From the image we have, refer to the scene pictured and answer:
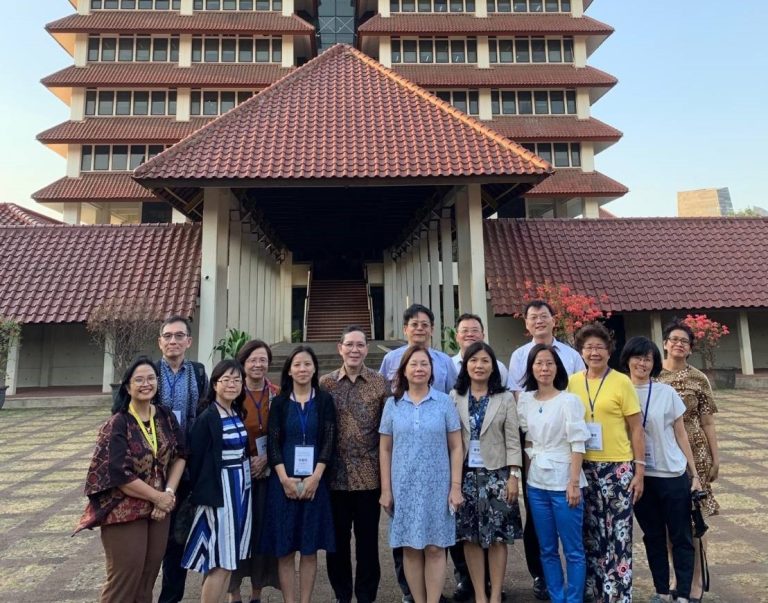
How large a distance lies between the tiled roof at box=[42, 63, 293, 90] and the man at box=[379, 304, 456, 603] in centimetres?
2336

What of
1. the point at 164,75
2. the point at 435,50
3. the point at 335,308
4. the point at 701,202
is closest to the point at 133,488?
the point at 335,308

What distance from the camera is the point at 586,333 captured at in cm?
279

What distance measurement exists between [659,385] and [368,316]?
16349 mm

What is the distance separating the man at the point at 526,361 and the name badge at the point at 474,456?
48cm

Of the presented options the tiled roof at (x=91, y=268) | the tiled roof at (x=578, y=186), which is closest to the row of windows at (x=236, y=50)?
the tiled roof at (x=578, y=186)

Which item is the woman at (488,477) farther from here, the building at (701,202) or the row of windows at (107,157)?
the building at (701,202)

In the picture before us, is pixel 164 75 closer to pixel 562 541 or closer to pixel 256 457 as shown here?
pixel 256 457

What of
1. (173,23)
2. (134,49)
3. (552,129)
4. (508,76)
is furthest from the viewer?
(134,49)

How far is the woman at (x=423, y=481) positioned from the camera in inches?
104

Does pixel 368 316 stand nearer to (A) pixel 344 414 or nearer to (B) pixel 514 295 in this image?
(B) pixel 514 295

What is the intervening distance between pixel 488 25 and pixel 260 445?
26.8 meters

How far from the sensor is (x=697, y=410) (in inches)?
117

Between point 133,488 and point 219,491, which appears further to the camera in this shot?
point 219,491

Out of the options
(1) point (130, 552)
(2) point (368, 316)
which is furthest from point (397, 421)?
(2) point (368, 316)
